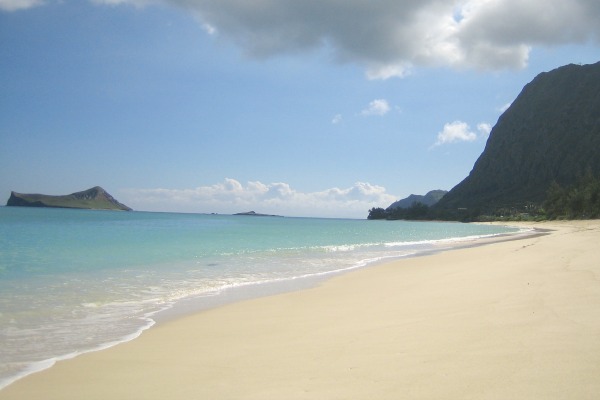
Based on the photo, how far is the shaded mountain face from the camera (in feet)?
497

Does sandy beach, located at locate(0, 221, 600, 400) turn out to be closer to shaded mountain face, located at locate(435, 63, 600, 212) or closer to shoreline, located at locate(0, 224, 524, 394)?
shoreline, located at locate(0, 224, 524, 394)

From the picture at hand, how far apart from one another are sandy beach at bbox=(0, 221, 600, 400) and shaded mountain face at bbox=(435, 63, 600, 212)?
148151mm

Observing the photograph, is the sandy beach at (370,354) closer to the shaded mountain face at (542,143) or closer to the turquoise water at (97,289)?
the turquoise water at (97,289)

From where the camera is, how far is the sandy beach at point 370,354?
3.61 m

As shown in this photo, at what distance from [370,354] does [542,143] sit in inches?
7594

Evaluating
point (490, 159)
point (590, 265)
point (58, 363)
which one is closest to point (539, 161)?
point (490, 159)

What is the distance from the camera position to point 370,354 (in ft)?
15.5

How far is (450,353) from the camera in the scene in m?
4.37

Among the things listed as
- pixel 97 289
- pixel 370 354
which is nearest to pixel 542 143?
pixel 97 289

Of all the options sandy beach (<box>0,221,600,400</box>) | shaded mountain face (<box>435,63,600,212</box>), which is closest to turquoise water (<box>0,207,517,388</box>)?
sandy beach (<box>0,221,600,400</box>)

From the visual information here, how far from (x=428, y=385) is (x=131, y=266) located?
51.3 feet

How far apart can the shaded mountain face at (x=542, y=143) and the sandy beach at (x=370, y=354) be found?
148 meters

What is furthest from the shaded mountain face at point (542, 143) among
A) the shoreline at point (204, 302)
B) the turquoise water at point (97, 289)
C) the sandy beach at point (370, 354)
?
the sandy beach at point (370, 354)

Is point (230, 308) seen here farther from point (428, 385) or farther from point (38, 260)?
point (38, 260)
